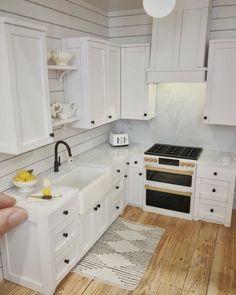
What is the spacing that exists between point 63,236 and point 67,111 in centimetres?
121

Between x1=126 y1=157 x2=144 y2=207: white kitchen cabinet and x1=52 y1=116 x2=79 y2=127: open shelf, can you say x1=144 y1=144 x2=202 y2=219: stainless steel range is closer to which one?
x1=126 y1=157 x2=144 y2=207: white kitchen cabinet

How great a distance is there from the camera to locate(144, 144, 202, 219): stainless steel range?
319 centimetres

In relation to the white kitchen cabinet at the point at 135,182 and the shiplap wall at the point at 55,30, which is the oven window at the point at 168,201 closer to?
the white kitchen cabinet at the point at 135,182

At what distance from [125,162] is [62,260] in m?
1.47

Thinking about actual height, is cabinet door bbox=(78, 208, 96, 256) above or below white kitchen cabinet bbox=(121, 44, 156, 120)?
below

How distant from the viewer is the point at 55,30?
8.72 feet

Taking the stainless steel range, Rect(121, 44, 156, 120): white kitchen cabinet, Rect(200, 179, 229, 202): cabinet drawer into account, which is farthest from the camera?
Rect(121, 44, 156, 120): white kitchen cabinet

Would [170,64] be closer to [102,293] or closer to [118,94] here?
[118,94]

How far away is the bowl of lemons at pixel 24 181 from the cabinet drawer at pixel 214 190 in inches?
77.3

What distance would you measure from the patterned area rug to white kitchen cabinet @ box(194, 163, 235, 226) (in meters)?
0.61

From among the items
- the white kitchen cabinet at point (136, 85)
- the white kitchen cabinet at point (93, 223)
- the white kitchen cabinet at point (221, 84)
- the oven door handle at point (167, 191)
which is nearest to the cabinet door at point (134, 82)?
the white kitchen cabinet at point (136, 85)

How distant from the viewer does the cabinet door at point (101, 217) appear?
2756 mm

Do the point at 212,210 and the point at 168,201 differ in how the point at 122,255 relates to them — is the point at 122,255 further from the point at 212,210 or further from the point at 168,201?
Result: the point at 212,210

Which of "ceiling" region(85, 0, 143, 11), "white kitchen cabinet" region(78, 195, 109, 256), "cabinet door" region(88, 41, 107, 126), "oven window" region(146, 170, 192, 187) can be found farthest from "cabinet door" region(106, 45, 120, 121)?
"white kitchen cabinet" region(78, 195, 109, 256)
